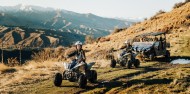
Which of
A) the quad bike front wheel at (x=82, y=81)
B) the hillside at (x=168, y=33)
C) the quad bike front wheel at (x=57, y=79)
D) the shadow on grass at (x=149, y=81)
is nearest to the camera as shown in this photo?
the quad bike front wheel at (x=82, y=81)

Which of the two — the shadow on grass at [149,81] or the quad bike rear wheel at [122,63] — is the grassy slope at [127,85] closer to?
the shadow on grass at [149,81]

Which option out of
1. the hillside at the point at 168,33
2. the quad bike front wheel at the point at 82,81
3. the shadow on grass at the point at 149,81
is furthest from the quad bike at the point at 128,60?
the hillside at the point at 168,33

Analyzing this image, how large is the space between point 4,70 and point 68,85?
26.8 feet

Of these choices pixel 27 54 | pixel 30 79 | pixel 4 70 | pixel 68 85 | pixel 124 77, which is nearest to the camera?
pixel 68 85

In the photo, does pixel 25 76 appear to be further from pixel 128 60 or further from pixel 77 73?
pixel 128 60

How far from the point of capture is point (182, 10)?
6444 centimetres

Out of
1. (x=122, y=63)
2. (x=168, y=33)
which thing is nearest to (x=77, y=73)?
(x=122, y=63)

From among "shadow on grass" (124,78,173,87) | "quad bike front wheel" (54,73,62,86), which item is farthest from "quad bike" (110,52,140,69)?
"quad bike front wheel" (54,73,62,86)

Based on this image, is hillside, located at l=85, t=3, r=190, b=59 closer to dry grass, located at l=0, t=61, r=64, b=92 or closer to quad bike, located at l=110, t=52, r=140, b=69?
quad bike, located at l=110, t=52, r=140, b=69

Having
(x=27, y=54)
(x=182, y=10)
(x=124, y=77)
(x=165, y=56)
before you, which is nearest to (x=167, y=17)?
(x=182, y=10)

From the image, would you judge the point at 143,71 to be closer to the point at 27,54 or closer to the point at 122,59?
the point at 122,59

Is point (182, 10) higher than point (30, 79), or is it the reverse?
point (182, 10)

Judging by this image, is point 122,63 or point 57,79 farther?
point 122,63

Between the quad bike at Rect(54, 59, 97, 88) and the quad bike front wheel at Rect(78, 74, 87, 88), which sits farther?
the quad bike at Rect(54, 59, 97, 88)
